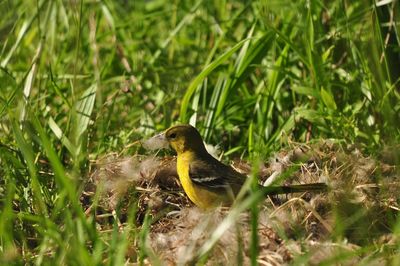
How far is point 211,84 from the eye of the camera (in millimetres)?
5637

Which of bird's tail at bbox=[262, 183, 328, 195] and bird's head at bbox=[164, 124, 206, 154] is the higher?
bird's head at bbox=[164, 124, 206, 154]

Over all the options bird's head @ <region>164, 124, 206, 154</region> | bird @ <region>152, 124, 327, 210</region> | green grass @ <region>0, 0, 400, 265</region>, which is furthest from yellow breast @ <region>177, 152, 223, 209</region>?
green grass @ <region>0, 0, 400, 265</region>

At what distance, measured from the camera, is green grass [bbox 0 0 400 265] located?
15.6ft

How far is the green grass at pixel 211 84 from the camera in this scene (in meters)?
4.77

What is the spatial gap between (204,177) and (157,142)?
464mm

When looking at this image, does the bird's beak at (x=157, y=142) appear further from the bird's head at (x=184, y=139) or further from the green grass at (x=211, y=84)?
the green grass at (x=211, y=84)

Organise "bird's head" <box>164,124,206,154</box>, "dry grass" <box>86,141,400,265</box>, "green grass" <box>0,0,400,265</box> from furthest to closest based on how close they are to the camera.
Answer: "green grass" <box>0,0,400,265</box> < "bird's head" <box>164,124,206,154</box> < "dry grass" <box>86,141,400,265</box>

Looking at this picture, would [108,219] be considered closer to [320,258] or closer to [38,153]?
[38,153]

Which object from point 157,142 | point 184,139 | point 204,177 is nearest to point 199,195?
point 204,177

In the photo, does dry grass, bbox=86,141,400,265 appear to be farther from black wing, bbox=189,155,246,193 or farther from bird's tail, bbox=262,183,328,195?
black wing, bbox=189,155,246,193

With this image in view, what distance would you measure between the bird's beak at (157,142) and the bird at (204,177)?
62mm

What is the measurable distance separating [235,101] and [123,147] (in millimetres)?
770

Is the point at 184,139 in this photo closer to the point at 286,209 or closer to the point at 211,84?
the point at 286,209

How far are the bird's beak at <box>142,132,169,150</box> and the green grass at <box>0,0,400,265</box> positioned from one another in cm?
14
